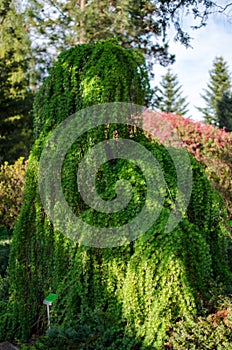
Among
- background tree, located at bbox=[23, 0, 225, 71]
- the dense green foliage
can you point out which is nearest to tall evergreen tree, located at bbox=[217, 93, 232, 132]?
background tree, located at bbox=[23, 0, 225, 71]

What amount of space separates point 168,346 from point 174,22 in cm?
479

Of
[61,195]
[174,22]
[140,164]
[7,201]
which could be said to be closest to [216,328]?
[140,164]

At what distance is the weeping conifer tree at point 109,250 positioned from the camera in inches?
112

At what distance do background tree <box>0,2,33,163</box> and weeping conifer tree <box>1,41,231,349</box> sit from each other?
1221cm

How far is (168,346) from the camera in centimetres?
274

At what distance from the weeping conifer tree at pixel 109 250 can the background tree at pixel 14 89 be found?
12.2 meters

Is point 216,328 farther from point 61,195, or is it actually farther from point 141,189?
point 61,195

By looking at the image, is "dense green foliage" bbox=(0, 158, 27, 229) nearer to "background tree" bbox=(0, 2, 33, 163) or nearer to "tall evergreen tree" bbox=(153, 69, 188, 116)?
"background tree" bbox=(0, 2, 33, 163)

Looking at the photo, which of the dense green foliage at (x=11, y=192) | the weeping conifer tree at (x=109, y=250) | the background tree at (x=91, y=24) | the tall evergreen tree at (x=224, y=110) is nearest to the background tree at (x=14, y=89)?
the background tree at (x=91, y=24)

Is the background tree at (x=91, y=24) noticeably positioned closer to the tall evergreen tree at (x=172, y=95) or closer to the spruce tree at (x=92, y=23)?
the spruce tree at (x=92, y=23)

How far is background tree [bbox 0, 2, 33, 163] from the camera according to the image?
15117 millimetres

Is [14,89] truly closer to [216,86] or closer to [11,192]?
[11,192]

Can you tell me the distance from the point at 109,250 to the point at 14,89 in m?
15.1

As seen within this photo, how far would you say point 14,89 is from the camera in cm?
1678
